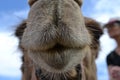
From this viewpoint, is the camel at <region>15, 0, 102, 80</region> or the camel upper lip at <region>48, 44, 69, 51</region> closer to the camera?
the camel at <region>15, 0, 102, 80</region>

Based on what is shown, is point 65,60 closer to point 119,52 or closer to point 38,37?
point 38,37

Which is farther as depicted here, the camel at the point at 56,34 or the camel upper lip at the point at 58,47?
the camel upper lip at the point at 58,47

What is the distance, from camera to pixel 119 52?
5711mm

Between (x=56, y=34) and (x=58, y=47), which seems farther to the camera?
(x=58, y=47)

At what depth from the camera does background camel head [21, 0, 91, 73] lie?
2.79 metres

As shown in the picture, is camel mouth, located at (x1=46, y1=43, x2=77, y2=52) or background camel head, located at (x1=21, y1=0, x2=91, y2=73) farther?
camel mouth, located at (x1=46, y1=43, x2=77, y2=52)

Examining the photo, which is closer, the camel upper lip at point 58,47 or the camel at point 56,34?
the camel at point 56,34

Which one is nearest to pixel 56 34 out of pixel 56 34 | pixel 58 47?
pixel 56 34

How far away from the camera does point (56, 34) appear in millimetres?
2791

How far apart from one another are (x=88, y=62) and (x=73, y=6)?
202cm

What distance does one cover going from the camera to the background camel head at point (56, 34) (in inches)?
110

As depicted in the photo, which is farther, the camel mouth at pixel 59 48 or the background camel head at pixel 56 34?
the camel mouth at pixel 59 48

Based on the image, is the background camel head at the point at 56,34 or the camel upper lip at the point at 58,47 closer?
the background camel head at the point at 56,34

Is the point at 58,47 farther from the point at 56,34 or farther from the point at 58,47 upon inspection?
the point at 56,34
